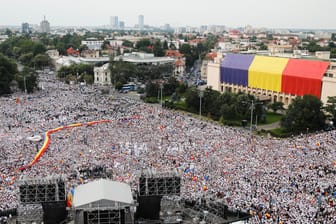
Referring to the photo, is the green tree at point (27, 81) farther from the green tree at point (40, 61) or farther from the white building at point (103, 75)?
the green tree at point (40, 61)

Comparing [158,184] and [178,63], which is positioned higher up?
[178,63]

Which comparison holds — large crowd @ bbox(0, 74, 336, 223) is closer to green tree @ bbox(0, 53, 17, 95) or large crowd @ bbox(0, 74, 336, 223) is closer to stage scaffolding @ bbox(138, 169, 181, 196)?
stage scaffolding @ bbox(138, 169, 181, 196)

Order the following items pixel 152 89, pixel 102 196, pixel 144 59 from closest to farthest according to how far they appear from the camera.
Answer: pixel 102 196 → pixel 152 89 → pixel 144 59

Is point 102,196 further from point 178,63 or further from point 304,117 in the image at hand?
point 178,63

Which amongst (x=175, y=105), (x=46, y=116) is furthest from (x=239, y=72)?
(x=46, y=116)

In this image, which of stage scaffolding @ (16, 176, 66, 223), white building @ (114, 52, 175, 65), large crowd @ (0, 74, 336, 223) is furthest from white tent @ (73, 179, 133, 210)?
white building @ (114, 52, 175, 65)

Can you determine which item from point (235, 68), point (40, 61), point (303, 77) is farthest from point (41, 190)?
point (40, 61)

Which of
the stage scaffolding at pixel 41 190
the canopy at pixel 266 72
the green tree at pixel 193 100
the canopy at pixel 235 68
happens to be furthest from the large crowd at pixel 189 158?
the canopy at pixel 235 68

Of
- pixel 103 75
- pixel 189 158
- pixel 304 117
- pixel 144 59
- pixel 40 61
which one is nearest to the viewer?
pixel 189 158
